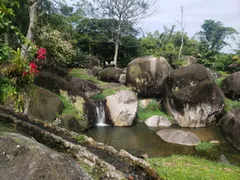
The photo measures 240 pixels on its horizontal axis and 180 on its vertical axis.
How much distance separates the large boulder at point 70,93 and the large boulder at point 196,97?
6000 mm

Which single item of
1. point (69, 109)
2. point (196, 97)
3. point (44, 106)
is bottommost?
point (69, 109)

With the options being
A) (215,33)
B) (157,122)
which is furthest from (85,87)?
(215,33)

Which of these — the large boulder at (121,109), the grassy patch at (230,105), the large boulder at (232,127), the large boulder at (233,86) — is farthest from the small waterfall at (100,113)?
the large boulder at (233,86)

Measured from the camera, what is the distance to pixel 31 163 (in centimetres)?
185

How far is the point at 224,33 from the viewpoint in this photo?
4162cm

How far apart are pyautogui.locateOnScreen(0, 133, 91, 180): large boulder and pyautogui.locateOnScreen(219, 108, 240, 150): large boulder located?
407 inches

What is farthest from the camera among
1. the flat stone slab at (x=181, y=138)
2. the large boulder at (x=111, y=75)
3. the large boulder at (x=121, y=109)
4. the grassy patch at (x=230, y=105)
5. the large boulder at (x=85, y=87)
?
the large boulder at (x=111, y=75)

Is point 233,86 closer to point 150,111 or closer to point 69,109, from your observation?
point 150,111

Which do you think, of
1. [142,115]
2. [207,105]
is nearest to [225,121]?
[207,105]

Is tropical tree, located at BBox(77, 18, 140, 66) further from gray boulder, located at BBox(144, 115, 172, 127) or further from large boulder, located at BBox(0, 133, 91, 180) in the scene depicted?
large boulder, located at BBox(0, 133, 91, 180)

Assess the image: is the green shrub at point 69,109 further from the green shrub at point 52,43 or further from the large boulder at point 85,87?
the large boulder at point 85,87

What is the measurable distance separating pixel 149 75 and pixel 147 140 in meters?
7.02

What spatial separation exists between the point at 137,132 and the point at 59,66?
678cm

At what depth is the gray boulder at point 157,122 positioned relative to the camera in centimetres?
1415
